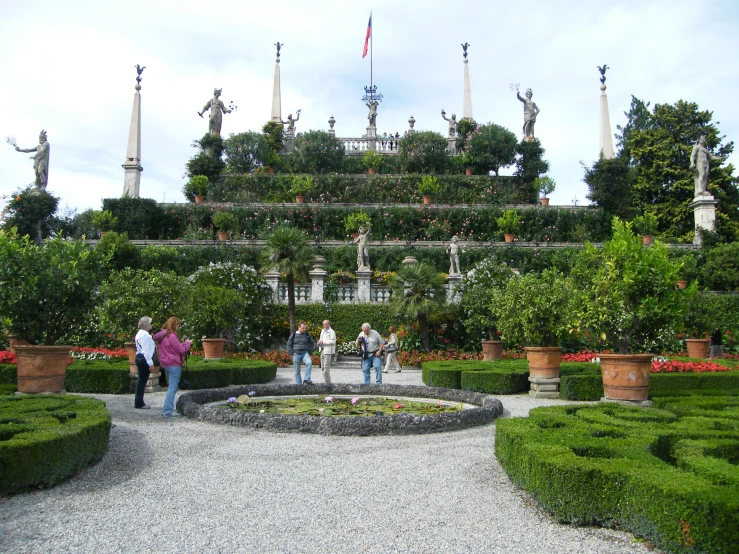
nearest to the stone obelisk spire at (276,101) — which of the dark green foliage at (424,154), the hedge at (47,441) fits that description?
the dark green foliage at (424,154)

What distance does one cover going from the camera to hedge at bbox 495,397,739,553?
10.9 ft

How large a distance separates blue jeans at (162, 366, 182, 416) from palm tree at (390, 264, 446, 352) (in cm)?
997

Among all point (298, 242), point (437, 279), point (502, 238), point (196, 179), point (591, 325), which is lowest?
point (591, 325)

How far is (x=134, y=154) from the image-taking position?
35750 millimetres

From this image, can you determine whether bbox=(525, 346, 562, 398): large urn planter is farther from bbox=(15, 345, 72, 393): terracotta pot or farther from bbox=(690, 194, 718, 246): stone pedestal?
bbox=(690, 194, 718, 246): stone pedestal

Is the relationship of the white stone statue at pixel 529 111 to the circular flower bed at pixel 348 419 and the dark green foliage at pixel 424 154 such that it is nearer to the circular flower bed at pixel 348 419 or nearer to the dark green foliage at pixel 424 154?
the dark green foliage at pixel 424 154

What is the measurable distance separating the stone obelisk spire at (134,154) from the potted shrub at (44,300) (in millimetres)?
27059

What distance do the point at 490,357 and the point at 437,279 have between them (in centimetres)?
313

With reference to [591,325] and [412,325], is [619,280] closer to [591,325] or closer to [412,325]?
[591,325]

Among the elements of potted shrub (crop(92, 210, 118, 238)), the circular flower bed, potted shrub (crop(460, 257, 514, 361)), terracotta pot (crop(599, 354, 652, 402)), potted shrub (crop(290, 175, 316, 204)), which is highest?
potted shrub (crop(290, 175, 316, 204))

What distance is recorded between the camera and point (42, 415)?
598cm

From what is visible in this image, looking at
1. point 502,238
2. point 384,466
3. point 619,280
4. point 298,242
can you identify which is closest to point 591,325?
point 619,280

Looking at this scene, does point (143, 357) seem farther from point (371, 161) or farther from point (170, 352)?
point (371, 161)

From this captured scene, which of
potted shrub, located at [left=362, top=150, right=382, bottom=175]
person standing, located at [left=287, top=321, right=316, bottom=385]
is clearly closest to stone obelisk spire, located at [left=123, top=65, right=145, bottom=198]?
potted shrub, located at [left=362, top=150, right=382, bottom=175]
